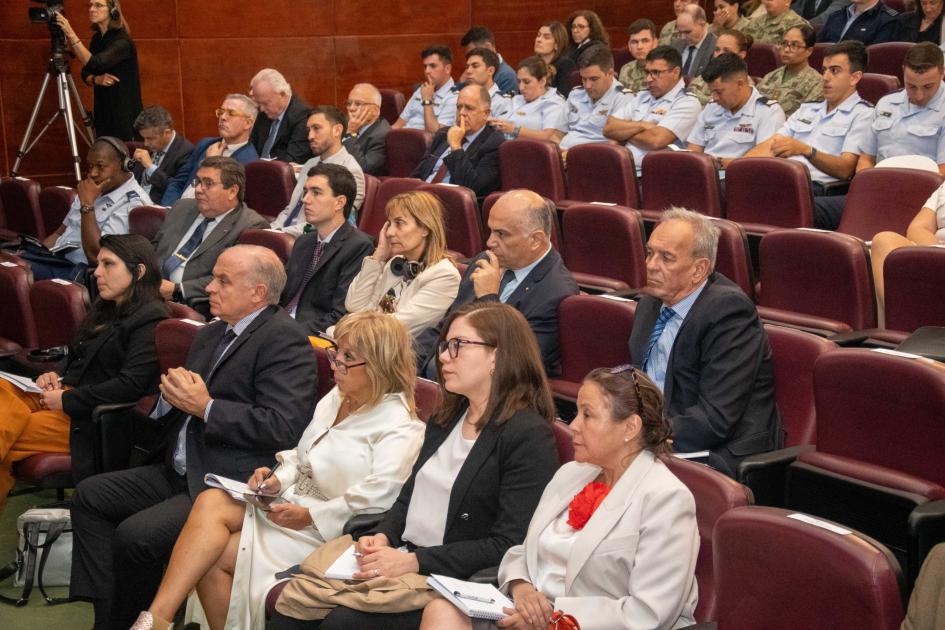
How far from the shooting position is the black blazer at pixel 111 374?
3.63 meters

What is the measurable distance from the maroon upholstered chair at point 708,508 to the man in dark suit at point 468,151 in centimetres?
362

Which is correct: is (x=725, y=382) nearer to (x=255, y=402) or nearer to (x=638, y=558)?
(x=638, y=558)

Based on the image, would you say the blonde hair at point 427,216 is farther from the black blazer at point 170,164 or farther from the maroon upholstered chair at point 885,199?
the black blazer at point 170,164

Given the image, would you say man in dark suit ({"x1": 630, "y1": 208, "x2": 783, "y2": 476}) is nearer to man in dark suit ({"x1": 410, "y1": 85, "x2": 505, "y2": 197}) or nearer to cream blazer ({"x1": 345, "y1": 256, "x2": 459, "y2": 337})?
cream blazer ({"x1": 345, "y1": 256, "x2": 459, "y2": 337})

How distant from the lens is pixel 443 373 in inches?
102

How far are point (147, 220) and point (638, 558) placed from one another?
12.7 ft

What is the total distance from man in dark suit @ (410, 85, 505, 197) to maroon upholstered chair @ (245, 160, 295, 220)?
2.58 feet

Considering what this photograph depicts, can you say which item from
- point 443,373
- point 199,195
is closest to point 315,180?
point 199,195

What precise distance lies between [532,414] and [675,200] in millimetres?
2638

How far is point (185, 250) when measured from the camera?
16.5ft

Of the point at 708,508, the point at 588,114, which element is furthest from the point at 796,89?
the point at 708,508

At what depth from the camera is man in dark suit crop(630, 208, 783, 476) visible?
111 inches

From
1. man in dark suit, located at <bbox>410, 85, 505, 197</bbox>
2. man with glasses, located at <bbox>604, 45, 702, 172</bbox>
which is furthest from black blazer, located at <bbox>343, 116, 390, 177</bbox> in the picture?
man with glasses, located at <bbox>604, 45, 702, 172</bbox>

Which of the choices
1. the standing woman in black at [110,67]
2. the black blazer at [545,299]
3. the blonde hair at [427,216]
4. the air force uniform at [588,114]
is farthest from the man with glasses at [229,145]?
the black blazer at [545,299]
